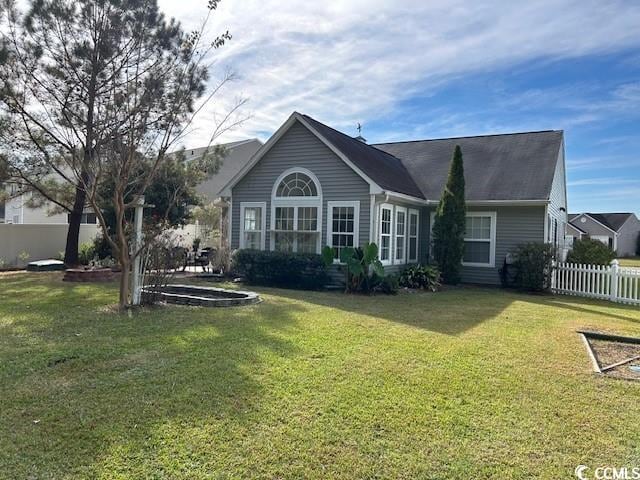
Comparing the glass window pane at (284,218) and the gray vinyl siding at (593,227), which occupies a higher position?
the gray vinyl siding at (593,227)

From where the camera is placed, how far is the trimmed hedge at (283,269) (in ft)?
43.1

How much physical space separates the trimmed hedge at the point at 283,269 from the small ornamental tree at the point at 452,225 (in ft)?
14.0

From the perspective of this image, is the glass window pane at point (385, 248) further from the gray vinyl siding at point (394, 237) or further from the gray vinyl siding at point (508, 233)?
the gray vinyl siding at point (508, 233)

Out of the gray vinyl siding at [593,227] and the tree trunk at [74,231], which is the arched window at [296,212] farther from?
the gray vinyl siding at [593,227]

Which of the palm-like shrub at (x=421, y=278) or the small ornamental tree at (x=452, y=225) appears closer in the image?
the palm-like shrub at (x=421, y=278)

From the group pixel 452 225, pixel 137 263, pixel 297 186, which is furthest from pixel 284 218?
pixel 137 263

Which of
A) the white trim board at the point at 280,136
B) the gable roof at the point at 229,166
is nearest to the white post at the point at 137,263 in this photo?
the white trim board at the point at 280,136

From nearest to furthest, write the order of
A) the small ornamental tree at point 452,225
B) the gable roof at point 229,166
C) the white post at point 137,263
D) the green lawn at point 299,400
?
the green lawn at point 299,400 < the white post at point 137,263 < the small ornamental tree at point 452,225 < the gable roof at point 229,166

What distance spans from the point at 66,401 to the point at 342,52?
11.5 meters

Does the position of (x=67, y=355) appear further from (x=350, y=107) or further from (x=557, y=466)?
(x=350, y=107)

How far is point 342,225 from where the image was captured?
45.0 ft

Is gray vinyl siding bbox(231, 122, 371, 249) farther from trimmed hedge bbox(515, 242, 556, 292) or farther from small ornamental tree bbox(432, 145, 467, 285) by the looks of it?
trimmed hedge bbox(515, 242, 556, 292)

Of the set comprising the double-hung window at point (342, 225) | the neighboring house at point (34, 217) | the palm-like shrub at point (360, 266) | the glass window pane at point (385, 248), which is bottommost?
the palm-like shrub at point (360, 266)

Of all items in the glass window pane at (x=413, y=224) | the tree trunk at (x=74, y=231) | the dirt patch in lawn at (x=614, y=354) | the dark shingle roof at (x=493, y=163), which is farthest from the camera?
the tree trunk at (x=74, y=231)
